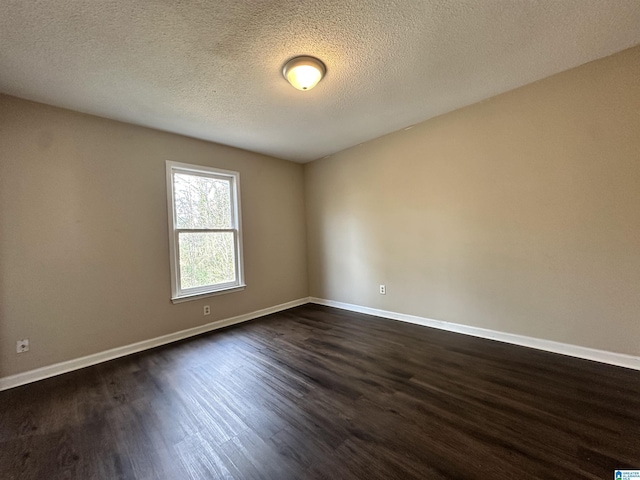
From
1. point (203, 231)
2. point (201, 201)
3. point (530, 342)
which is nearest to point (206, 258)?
point (203, 231)

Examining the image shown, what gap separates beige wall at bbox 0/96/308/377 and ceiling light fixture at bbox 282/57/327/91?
2.04 m

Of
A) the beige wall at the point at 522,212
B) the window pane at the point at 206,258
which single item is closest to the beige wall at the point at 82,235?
the window pane at the point at 206,258

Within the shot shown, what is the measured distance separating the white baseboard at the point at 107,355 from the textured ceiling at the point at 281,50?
2545mm

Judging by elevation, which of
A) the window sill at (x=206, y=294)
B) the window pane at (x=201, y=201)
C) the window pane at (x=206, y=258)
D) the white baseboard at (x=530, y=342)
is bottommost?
the white baseboard at (x=530, y=342)

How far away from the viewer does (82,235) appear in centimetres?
262

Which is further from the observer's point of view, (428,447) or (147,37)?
(147,37)

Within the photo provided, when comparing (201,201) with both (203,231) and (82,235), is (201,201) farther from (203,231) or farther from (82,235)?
(82,235)

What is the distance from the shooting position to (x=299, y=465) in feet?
4.39

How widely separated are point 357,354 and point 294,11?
2861 mm

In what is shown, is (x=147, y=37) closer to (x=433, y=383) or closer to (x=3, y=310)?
(x=3, y=310)

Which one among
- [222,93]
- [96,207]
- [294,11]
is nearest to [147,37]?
[222,93]

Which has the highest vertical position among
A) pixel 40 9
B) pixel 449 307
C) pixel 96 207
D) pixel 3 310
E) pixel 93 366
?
pixel 40 9

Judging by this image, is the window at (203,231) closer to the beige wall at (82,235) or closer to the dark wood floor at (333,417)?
the beige wall at (82,235)

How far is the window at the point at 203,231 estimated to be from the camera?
328cm
